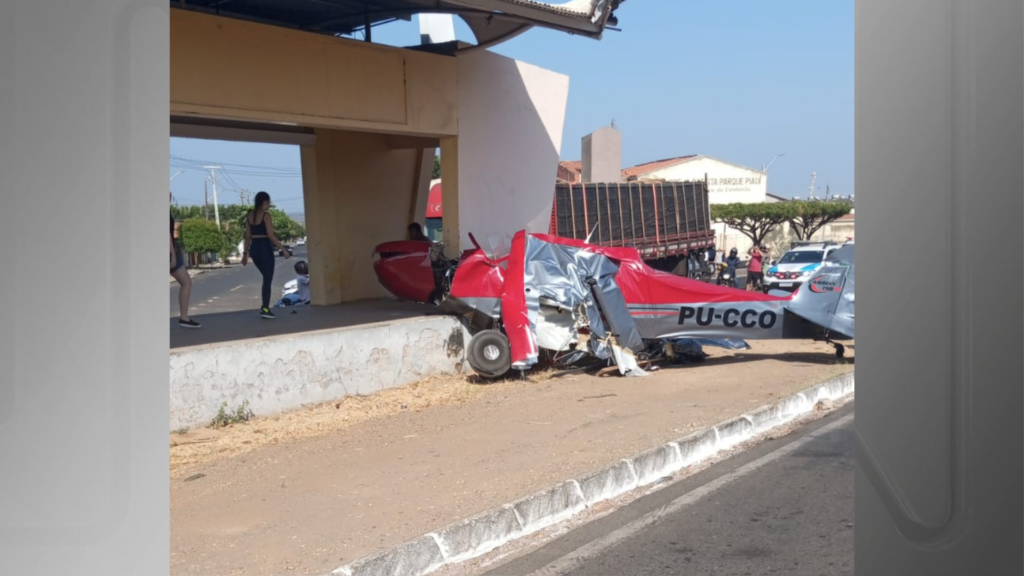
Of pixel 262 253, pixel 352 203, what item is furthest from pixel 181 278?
pixel 352 203

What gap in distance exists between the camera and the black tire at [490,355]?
1100 cm

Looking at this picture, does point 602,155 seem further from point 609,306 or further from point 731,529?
point 731,529

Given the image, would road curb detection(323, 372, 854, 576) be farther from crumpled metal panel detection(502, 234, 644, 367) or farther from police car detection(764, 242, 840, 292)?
police car detection(764, 242, 840, 292)

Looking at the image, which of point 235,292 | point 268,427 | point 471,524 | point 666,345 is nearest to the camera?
point 471,524

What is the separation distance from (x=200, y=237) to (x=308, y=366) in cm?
4685

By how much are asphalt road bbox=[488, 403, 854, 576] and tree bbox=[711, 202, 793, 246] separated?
47288mm

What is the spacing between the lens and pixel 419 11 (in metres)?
12.3

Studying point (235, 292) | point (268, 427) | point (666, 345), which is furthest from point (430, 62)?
point (235, 292)

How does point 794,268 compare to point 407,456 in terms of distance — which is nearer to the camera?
point 407,456
